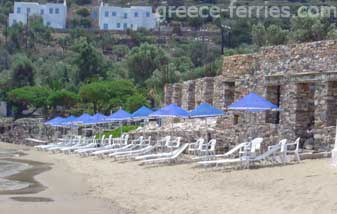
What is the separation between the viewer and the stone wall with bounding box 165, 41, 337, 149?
60.3ft

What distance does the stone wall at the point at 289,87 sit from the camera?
1839cm

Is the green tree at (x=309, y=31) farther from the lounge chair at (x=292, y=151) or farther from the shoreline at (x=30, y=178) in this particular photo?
the lounge chair at (x=292, y=151)

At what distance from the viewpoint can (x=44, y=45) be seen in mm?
108000

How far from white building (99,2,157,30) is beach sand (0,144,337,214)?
10978cm

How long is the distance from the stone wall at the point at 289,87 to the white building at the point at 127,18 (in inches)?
4137

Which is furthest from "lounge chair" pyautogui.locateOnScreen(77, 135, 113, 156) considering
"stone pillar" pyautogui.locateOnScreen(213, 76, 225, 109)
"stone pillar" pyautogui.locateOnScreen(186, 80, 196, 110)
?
"stone pillar" pyautogui.locateOnScreen(213, 76, 225, 109)

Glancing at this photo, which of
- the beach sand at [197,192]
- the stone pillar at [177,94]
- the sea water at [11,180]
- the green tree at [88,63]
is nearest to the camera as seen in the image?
the beach sand at [197,192]

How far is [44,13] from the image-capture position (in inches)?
5251

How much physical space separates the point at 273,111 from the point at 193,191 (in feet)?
25.4

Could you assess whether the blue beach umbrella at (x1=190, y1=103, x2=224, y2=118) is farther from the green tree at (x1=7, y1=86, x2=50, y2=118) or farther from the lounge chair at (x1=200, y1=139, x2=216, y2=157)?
the green tree at (x1=7, y1=86, x2=50, y2=118)

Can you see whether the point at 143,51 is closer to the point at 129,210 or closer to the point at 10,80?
the point at 10,80

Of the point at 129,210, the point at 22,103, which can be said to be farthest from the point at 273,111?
the point at 22,103

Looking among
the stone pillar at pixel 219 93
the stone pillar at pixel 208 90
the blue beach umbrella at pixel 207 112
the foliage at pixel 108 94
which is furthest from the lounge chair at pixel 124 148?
the foliage at pixel 108 94

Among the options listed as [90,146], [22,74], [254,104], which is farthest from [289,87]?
[22,74]
